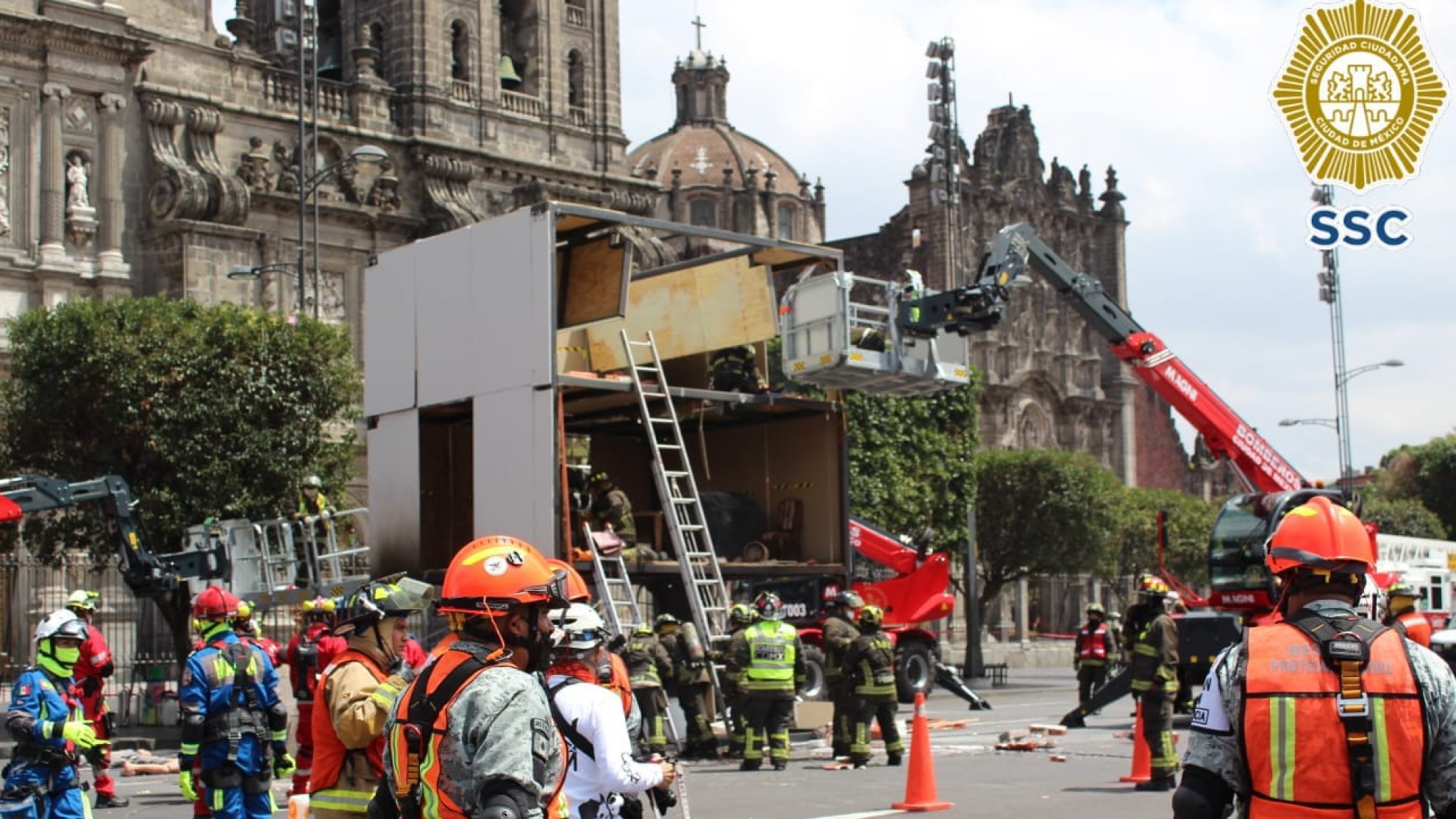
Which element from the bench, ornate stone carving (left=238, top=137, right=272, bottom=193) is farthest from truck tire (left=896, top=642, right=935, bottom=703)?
ornate stone carving (left=238, top=137, right=272, bottom=193)

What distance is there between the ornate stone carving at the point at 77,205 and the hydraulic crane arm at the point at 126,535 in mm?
13117

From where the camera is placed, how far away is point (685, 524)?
1847 centimetres

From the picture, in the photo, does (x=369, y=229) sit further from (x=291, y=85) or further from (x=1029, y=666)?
(x=1029, y=666)

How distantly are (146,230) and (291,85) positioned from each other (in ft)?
18.7

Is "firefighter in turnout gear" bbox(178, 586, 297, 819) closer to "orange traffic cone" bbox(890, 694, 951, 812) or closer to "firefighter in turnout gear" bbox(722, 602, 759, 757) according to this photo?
"orange traffic cone" bbox(890, 694, 951, 812)

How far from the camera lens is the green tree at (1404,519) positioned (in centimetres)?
6275

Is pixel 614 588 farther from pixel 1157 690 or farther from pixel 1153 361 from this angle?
pixel 1153 361

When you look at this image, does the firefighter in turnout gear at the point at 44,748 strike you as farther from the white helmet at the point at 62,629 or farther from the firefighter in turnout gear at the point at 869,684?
the firefighter in turnout gear at the point at 869,684

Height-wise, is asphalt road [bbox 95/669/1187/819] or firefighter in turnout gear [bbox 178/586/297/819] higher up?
firefighter in turnout gear [bbox 178/586/297/819]

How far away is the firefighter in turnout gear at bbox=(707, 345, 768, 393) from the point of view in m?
19.2

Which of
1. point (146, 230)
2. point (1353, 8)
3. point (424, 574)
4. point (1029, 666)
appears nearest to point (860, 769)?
point (424, 574)

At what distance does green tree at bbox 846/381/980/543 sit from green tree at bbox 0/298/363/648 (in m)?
15.9

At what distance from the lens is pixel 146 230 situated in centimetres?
3706

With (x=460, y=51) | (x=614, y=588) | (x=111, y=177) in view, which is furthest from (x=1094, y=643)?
(x=460, y=51)
